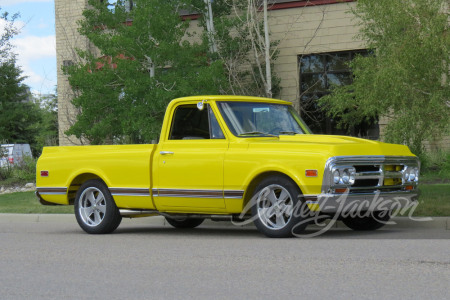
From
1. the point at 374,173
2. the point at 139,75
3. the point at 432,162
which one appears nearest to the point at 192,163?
the point at 374,173

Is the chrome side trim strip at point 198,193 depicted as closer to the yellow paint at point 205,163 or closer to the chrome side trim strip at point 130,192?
the yellow paint at point 205,163

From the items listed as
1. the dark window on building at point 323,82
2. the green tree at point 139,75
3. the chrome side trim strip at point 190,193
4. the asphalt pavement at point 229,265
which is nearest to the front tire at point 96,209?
the asphalt pavement at point 229,265

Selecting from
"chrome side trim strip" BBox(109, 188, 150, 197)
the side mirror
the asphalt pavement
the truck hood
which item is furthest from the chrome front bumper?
"chrome side trim strip" BBox(109, 188, 150, 197)

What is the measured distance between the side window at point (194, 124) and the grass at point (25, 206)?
515cm

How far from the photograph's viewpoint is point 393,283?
Result: 23.3 ft

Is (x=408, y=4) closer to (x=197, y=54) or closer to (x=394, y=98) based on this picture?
(x=394, y=98)

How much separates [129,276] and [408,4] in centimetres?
938

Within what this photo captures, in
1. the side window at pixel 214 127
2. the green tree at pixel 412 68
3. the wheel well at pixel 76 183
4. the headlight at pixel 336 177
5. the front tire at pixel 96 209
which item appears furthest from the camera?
the green tree at pixel 412 68

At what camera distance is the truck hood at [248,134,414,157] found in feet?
34.1

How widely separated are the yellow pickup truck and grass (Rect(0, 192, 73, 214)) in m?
3.84

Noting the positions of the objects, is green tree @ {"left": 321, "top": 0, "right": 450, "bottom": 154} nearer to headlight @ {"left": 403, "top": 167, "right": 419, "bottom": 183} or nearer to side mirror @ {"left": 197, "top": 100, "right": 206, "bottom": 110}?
headlight @ {"left": 403, "top": 167, "right": 419, "bottom": 183}

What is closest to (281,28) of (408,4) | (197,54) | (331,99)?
(197,54)

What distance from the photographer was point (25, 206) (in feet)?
59.9

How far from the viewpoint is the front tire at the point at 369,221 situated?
11.9 meters
